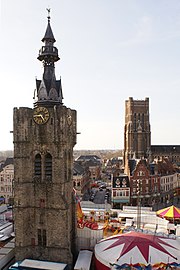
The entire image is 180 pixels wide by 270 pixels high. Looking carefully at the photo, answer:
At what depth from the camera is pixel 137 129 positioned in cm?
8688

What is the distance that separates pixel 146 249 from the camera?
22.2m

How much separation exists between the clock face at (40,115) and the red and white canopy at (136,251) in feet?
43.3

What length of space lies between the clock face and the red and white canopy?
1319 cm

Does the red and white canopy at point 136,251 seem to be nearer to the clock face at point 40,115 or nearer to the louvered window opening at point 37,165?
the louvered window opening at point 37,165

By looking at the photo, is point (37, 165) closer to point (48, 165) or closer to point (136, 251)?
point (48, 165)

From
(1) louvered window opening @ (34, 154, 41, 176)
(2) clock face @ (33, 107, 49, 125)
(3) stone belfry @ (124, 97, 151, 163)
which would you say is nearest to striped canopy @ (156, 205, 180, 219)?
(1) louvered window opening @ (34, 154, 41, 176)

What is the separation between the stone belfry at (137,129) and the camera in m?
85.4

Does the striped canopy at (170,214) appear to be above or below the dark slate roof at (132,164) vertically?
below

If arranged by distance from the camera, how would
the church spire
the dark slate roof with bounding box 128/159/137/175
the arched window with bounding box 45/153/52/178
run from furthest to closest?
the dark slate roof with bounding box 128/159/137/175, the church spire, the arched window with bounding box 45/153/52/178

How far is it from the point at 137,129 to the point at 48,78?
64.1 meters

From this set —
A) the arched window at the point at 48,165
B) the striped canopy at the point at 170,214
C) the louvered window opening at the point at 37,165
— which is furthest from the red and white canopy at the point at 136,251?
the striped canopy at the point at 170,214

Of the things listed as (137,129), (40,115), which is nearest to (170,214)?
(40,115)

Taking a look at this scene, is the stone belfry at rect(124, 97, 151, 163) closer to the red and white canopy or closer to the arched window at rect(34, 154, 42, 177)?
the red and white canopy

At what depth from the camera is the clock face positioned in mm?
24359
